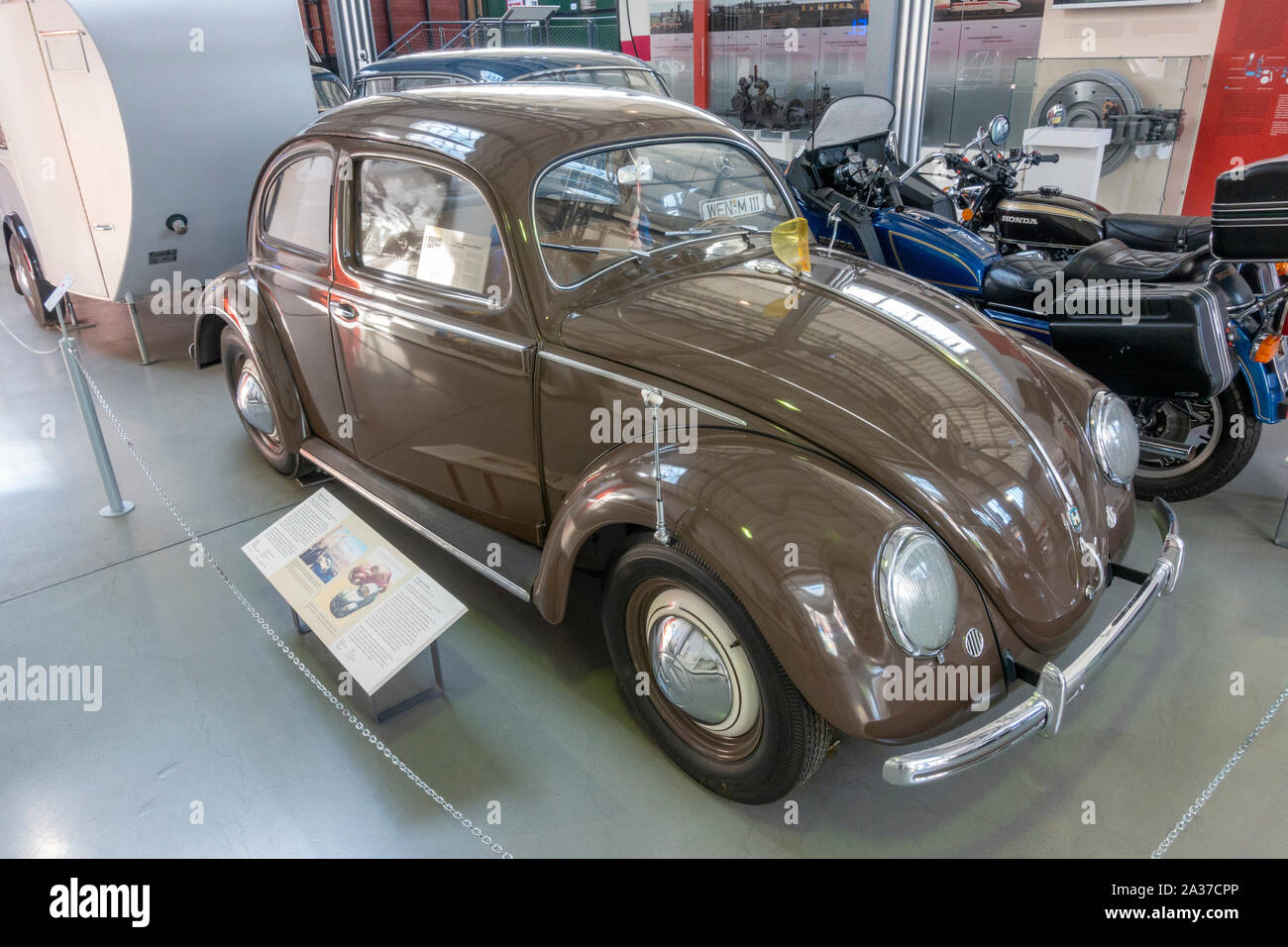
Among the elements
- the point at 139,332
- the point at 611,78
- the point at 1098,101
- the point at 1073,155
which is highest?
the point at 611,78

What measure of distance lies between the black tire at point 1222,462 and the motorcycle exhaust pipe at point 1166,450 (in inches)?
3.6

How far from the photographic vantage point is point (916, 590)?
1.91 meters

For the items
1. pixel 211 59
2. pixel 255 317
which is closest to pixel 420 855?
pixel 255 317

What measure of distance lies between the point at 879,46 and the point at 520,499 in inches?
290

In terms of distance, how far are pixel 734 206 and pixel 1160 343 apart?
5.52ft

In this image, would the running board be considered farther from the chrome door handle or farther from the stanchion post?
the stanchion post

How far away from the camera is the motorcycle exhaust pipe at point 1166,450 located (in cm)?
365

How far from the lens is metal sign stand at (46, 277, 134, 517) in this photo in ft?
11.7

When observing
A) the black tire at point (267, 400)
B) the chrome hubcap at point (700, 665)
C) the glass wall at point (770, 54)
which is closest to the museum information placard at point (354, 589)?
the chrome hubcap at point (700, 665)

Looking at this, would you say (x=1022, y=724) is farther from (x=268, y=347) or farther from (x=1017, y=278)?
(x=268, y=347)

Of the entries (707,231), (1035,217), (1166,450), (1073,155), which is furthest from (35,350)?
(1073,155)

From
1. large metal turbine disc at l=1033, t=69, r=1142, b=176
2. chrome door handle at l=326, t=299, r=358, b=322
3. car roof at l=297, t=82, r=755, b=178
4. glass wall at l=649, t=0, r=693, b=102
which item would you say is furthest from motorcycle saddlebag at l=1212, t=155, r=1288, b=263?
glass wall at l=649, t=0, r=693, b=102
